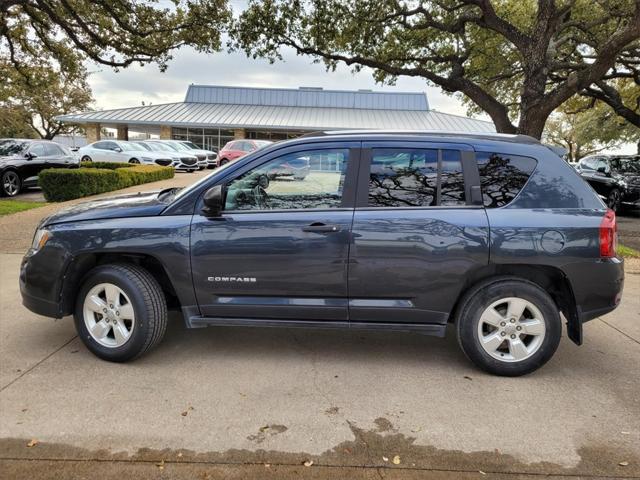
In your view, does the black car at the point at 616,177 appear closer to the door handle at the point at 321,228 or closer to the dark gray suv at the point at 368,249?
the dark gray suv at the point at 368,249

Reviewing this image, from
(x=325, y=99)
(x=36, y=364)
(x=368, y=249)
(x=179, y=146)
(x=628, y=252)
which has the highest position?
(x=325, y=99)

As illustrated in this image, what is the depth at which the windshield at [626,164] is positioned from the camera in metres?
13.6

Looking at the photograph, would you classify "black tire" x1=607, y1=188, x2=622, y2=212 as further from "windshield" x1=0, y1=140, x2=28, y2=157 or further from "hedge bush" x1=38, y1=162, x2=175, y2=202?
"windshield" x1=0, y1=140, x2=28, y2=157

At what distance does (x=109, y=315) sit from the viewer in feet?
12.3

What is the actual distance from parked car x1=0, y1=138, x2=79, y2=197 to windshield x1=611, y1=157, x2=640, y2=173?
54.2ft

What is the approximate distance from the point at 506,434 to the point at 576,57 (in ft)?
58.0

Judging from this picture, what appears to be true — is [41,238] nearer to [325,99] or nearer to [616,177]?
[616,177]

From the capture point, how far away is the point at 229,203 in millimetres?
3734

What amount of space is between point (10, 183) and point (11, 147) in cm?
107

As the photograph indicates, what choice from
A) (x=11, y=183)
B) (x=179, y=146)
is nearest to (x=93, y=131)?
(x=179, y=146)

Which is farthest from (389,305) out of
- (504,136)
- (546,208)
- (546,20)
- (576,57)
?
(576,57)

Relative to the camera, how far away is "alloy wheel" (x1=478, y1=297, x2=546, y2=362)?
11.7 ft

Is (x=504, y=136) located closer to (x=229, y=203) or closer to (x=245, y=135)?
(x=229, y=203)

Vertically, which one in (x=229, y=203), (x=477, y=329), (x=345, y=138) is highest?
(x=345, y=138)
